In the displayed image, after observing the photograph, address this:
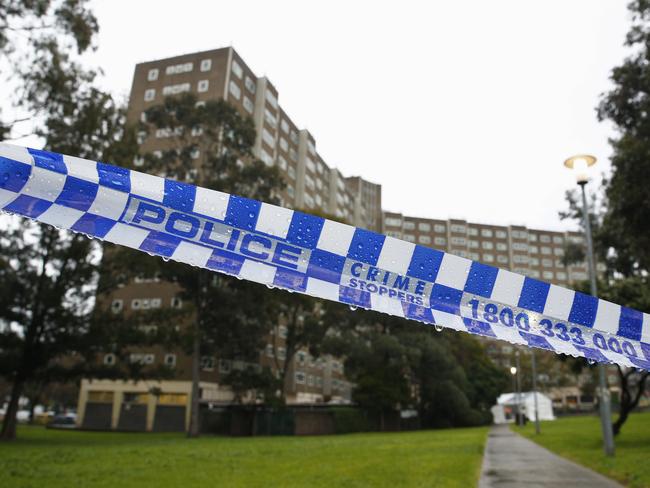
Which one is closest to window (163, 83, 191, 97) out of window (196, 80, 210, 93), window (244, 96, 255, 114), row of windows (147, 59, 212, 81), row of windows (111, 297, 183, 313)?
window (196, 80, 210, 93)

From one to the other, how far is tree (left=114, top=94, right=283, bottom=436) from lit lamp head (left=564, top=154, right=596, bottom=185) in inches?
900

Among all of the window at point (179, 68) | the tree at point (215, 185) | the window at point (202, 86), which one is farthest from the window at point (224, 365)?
the window at point (179, 68)

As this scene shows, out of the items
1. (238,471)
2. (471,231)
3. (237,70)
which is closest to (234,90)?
(237,70)

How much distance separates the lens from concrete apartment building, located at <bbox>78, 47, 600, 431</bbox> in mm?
47094

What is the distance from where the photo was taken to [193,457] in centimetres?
1477

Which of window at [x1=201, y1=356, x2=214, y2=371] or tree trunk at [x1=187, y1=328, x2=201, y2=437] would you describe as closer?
tree trunk at [x1=187, y1=328, x2=201, y2=437]

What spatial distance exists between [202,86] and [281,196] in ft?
54.4

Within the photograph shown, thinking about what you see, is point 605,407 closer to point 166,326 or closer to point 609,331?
point 609,331

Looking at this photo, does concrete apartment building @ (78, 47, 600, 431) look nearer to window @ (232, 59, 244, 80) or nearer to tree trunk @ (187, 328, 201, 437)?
window @ (232, 59, 244, 80)

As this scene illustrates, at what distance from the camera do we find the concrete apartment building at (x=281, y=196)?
47094mm

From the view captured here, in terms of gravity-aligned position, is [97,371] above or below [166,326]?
below

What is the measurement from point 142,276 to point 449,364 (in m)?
28.8

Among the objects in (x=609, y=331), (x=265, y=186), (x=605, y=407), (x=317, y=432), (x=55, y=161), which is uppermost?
(x=265, y=186)

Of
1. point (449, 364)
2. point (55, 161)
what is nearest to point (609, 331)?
point (55, 161)
